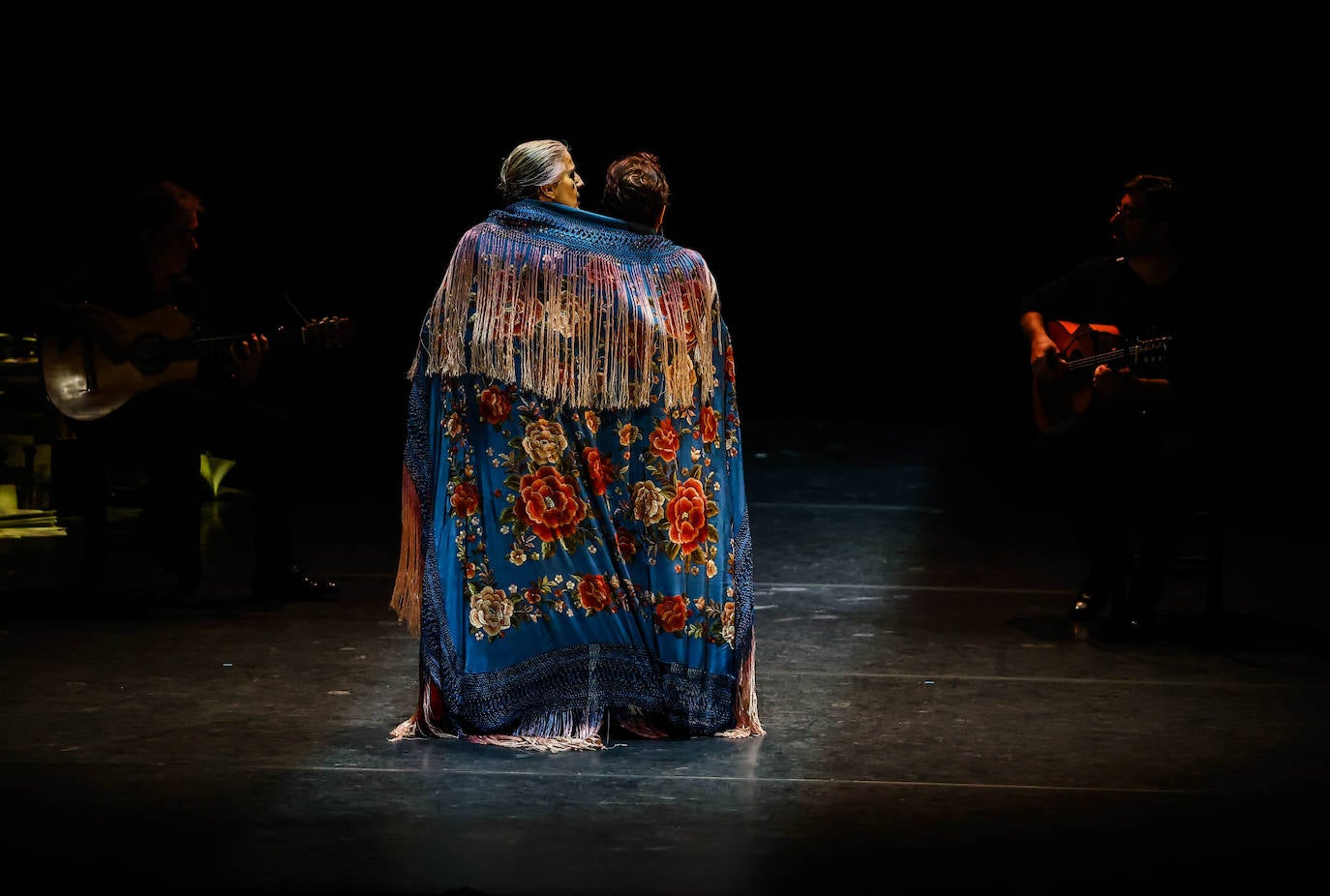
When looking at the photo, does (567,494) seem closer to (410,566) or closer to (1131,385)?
(410,566)

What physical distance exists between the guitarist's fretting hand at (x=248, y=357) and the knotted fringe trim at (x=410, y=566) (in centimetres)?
175

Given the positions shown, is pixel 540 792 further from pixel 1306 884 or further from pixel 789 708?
pixel 1306 884

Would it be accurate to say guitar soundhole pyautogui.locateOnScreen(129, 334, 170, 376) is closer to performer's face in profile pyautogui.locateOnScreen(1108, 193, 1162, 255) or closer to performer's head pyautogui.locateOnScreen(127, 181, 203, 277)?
performer's head pyautogui.locateOnScreen(127, 181, 203, 277)

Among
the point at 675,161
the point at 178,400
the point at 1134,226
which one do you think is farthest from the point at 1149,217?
the point at 675,161

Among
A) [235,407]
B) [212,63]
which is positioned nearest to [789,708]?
[235,407]

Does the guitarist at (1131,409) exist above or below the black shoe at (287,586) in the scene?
above

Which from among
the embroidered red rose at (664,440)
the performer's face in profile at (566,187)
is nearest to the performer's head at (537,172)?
the performer's face in profile at (566,187)

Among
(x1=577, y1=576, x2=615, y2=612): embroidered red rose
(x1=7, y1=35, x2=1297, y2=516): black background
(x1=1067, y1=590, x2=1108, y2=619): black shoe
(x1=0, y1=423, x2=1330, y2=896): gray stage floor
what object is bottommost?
(x1=0, y1=423, x2=1330, y2=896): gray stage floor

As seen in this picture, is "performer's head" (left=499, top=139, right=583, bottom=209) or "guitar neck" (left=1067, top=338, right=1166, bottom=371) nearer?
"performer's head" (left=499, top=139, right=583, bottom=209)

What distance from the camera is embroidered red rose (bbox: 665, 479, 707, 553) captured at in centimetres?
368

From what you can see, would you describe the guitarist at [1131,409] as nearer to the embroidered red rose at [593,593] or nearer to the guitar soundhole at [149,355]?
the embroidered red rose at [593,593]

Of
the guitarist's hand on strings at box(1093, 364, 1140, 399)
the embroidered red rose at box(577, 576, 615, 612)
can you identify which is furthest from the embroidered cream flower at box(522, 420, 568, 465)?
the guitarist's hand on strings at box(1093, 364, 1140, 399)

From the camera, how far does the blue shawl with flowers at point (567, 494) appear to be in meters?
3.62

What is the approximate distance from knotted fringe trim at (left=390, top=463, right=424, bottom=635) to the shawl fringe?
1.00ft
